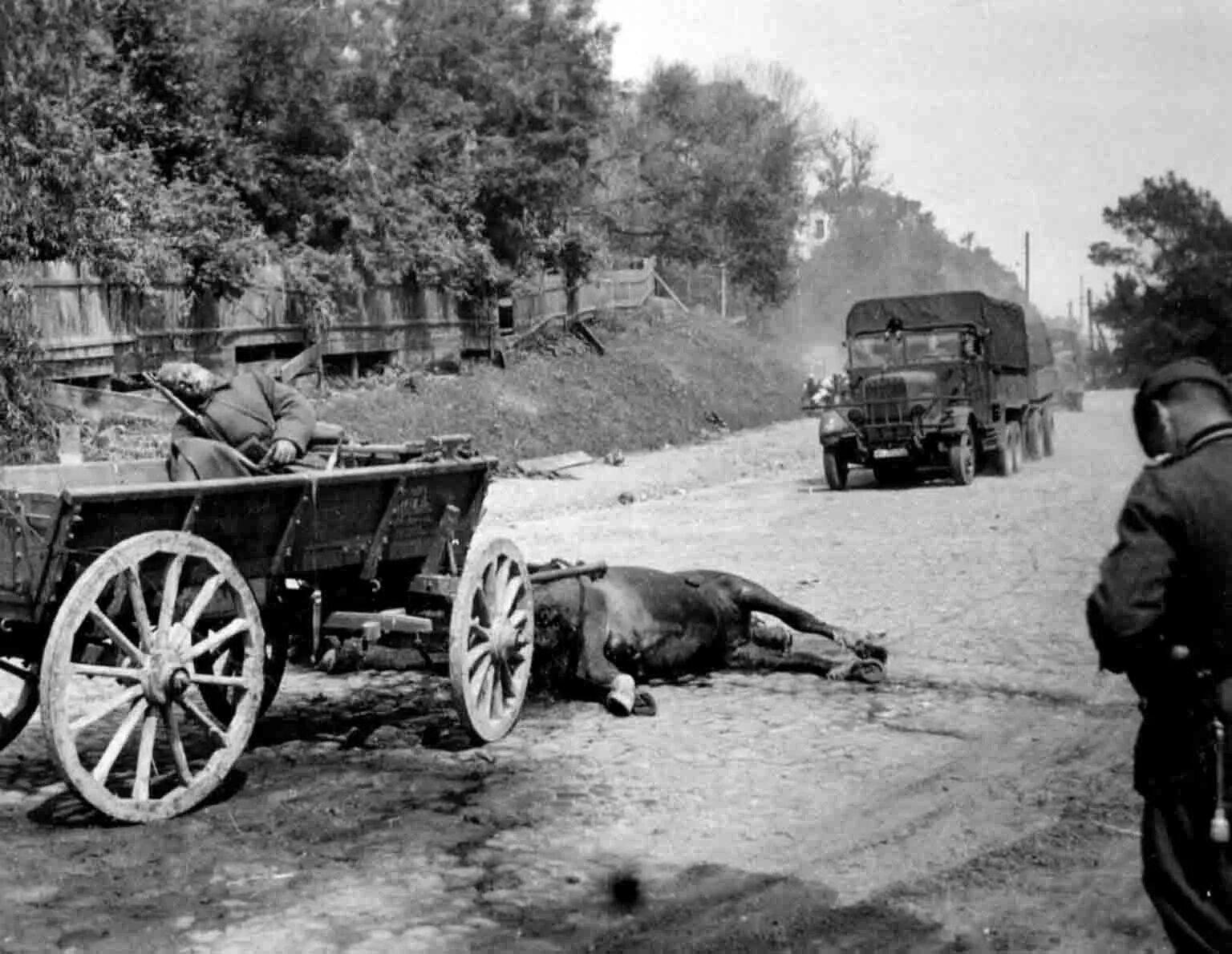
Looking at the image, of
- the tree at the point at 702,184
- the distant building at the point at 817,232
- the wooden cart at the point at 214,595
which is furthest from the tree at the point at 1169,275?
the distant building at the point at 817,232

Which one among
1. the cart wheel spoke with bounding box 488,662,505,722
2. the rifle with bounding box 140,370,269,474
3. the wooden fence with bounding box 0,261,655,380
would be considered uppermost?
the wooden fence with bounding box 0,261,655,380

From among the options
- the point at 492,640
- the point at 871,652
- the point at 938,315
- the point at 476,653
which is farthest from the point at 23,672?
the point at 938,315

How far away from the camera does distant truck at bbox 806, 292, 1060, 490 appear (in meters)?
21.5

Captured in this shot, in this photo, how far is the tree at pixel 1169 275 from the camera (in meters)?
16.0

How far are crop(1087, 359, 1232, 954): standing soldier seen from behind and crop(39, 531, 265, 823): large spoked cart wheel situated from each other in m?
3.63

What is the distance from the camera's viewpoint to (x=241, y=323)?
2350cm

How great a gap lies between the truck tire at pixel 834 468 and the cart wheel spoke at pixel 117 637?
16.8 meters

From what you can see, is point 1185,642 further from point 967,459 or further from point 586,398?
point 586,398

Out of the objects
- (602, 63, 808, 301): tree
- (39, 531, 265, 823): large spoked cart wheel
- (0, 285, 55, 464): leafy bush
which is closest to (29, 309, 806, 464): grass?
(0, 285, 55, 464): leafy bush

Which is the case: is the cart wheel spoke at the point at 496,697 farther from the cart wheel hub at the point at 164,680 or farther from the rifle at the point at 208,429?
the cart wheel hub at the point at 164,680

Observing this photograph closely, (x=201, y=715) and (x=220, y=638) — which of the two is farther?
(x=220, y=638)

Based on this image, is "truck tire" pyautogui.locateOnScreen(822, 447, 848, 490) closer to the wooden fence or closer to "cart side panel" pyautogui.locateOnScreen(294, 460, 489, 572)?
the wooden fence

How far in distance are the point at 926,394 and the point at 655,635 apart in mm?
14123

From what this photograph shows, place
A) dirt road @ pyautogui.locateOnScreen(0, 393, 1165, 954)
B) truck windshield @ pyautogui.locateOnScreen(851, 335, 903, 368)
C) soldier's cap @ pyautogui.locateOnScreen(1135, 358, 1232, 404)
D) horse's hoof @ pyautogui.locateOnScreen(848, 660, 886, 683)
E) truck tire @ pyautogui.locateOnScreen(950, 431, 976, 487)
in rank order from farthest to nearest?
1. truck windshield @ pyautogui.locateOnScreen(851, 335, 903, 368)
2. truck tire @ pyautogui.locateOnScreen(950, 431, 976, 487)
3. horse's hoof @ pyautogui.locateOnScreen(848, 660, 886, 683)
4. dirt road @ pyautogui.locateOnScreen(0, 393, 1165, 954)
5. soldier's cap @ pyautogui.locateOnScreen(1135, 358, 1232, 404)
